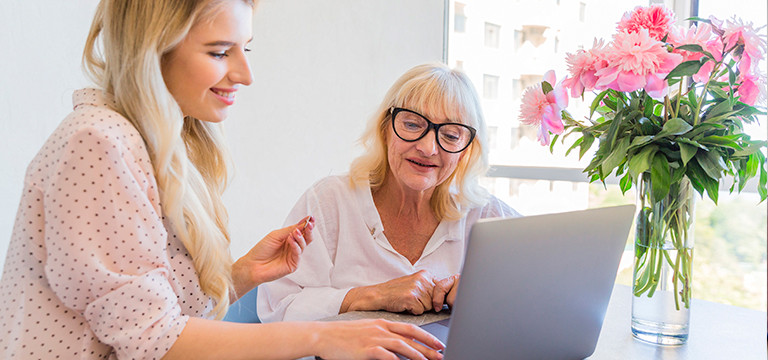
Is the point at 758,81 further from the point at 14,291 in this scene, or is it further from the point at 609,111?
the point at 14,291

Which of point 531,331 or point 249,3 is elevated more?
point 249,3

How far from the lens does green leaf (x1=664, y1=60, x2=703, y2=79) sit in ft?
3.75

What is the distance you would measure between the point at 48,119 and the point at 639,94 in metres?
1.79

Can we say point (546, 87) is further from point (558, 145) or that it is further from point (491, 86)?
point (491, 86)

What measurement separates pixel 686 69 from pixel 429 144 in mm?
713

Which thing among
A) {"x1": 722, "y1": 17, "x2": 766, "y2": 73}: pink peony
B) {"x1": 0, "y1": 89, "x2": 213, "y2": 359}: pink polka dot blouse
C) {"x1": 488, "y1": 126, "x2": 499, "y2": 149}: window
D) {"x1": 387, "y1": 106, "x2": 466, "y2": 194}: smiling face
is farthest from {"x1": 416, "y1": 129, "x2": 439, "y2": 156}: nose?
{"x1": 488, "y1": 126, "x2": 499, "y2": 149}: window

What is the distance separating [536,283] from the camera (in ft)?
3.04

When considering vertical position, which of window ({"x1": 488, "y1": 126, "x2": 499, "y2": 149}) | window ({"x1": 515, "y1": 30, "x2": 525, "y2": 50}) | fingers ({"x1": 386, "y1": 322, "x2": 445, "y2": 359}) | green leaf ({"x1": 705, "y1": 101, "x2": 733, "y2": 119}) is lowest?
fingers ({"x1": 386, "y1": 322, "x2": 445, "y2": 359})

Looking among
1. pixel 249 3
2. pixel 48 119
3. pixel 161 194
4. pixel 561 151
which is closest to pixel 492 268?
pixel 161 194

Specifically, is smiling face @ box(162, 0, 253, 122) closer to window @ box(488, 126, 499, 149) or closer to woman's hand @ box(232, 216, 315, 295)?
woman's hand @ box(232, 216, 315, 295)

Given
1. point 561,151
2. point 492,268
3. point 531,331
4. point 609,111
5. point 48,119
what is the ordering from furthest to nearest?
point 561,151
point 48,119
point 609,111
point 531,331
point 492,268

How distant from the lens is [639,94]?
49.3 inches

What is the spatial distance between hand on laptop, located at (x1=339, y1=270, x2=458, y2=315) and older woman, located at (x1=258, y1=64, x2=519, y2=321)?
0.16m

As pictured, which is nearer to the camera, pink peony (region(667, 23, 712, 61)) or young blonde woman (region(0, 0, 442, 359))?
young blonde woman (region(0, 0, 442, 359))
